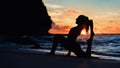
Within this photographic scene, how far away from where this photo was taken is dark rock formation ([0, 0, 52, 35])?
69.8 metres

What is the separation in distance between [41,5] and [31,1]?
6032 mm

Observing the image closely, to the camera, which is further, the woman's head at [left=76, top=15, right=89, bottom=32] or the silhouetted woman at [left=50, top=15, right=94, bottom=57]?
the silhouetted woman at [left=50, top=15, right=94, bottom=57]

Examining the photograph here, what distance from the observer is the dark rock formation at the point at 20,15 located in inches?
2746

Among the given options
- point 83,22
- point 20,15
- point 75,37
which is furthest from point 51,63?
point 20,15

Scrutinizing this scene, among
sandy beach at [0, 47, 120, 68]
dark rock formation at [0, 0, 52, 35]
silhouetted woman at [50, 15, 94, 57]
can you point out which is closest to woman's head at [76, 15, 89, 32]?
silhouetted woman at [50, 15, 94, 57]

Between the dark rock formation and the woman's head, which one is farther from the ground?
the dark rock formation

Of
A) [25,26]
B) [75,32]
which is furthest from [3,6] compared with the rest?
[75,32]

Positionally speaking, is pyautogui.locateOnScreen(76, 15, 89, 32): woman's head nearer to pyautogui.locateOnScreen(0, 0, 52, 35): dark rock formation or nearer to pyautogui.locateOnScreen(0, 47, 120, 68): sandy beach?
pyautogui.locateOnScreen(0, 47, 120, 68): sandy beach

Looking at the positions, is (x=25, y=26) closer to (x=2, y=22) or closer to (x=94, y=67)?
(x=2, y=22)

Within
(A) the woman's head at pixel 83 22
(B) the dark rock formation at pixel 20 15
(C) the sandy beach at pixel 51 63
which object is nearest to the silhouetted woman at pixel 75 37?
(A) the woman's head at pixel 83 22

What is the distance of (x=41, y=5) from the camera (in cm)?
8188

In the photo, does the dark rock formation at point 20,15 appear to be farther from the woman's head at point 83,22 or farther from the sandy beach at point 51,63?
the sandy beach at point 51,63

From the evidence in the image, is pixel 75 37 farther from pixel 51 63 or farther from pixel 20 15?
pixel 20 15

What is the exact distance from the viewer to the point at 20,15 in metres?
74.9
